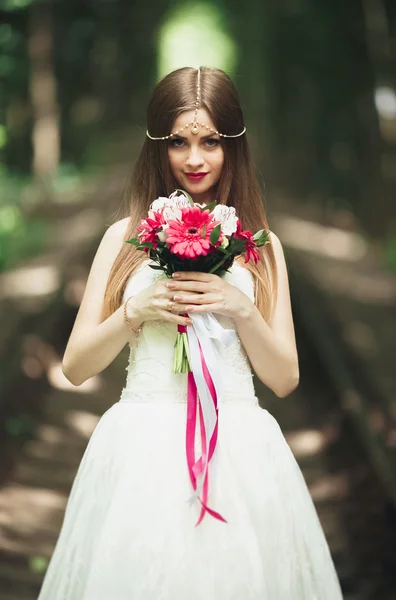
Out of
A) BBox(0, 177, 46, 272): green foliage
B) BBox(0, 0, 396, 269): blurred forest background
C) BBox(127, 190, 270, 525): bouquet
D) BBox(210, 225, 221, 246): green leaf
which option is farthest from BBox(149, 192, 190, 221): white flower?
BBox(0, 0, 396, 269): blurred forest background

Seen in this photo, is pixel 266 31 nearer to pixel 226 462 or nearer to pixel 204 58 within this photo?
pixel 204 58

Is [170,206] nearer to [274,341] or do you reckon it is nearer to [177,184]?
[177,184]

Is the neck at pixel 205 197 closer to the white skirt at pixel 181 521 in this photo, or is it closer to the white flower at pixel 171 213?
the white flower at pixel 171 213

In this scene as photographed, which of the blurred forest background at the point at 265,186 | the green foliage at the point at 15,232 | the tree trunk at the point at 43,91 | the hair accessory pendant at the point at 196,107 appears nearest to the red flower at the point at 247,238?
the hair accessory pendant at the point at 196,107

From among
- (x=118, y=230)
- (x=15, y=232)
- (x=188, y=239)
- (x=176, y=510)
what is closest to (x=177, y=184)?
(x=118, y=230)

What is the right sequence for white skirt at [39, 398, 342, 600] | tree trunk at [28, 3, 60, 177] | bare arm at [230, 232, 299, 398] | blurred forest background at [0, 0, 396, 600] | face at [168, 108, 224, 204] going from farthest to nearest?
tree trunk at [28, 3, 60, 177] → blurred forest background at [0, 0, 396, 600] → face at [168, 108, 224, 204] → bare arm at [230, 232, 299, 398] → white skirt at [39, 398, 342, 600]

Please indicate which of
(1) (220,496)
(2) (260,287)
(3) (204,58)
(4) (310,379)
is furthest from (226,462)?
(3) (204,58)

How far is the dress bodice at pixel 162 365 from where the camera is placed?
2.33m

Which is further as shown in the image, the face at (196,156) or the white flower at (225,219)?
the face at (196,156)

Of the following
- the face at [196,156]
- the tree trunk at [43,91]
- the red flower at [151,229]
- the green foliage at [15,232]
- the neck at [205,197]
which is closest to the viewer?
the red flower at [151,229]

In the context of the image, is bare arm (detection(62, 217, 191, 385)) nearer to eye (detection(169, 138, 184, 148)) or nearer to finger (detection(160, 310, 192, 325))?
finger (detection(160, 310, 192, 325))

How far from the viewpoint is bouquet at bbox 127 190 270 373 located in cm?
210

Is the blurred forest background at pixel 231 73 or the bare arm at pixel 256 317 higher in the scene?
the blurred forest background at pixel 231 73

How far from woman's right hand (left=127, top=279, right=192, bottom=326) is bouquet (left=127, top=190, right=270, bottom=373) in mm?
42
